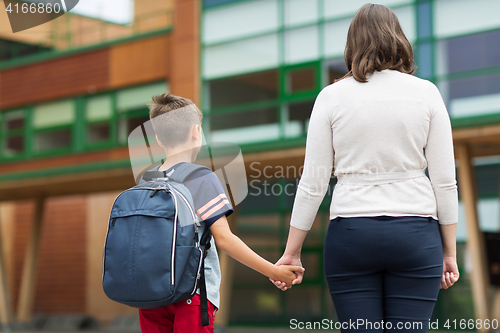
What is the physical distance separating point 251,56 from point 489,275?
6.81 metres

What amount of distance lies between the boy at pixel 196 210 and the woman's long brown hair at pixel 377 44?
0.81 meters

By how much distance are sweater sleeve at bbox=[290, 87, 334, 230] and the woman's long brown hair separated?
189 millimetres

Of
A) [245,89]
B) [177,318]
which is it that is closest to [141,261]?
[177,318]

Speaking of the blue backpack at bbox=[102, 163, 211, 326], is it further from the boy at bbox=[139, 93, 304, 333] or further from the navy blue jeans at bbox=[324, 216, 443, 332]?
the navy blue jeans at bbox=[324, 216, 443, 332]

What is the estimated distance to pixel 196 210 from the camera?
2783mm

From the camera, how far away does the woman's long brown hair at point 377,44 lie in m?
2.55

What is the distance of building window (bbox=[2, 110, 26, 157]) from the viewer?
20141 mm

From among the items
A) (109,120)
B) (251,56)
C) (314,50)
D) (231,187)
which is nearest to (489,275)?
(314,50)

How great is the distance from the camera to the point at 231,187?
331 centimetres

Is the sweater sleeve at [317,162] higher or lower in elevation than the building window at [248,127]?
lower

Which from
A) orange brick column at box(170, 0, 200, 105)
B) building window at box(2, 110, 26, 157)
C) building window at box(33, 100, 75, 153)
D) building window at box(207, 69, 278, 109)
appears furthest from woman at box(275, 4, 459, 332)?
building window at box(2, 110, 26, 157)

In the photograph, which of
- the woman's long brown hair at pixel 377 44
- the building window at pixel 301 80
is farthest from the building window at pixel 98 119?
the woman's long brown hair at pixel 377 44

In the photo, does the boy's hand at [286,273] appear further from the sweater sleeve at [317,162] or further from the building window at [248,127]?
the building window at [248,127]

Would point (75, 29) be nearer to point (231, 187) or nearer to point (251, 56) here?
point (251, 56)
